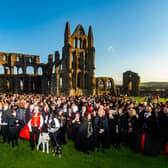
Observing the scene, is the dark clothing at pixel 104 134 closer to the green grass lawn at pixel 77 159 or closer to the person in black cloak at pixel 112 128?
the green grass lawn at pixel 77 159

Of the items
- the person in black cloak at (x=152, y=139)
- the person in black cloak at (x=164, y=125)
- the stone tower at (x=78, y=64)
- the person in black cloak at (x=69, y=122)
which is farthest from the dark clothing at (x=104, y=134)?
the stone tower at (x=78, y=64)

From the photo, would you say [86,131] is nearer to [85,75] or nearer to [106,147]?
[106,147]

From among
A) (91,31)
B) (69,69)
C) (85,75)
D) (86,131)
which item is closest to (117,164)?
(86,131)

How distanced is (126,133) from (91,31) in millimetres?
42606

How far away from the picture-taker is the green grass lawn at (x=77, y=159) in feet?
22.0

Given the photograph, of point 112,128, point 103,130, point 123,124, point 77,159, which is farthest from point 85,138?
point 123,124

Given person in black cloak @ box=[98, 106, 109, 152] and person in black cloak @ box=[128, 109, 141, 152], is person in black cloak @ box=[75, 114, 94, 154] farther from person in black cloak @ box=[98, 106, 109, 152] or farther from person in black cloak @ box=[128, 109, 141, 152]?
person in black cloak @ box=[128, 109, 141, 152]

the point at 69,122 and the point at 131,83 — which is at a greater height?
the point at 131,83

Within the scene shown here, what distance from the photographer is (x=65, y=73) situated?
43.9 metres

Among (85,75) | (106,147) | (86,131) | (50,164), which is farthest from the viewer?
(85,75)

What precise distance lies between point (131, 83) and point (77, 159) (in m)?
48.8

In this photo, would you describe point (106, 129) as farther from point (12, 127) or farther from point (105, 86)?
point (105, 86)

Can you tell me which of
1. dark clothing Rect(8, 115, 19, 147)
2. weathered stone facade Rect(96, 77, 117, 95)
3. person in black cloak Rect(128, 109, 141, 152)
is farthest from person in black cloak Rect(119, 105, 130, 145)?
weathered stone facade Rect(96, 77, 117, 95)

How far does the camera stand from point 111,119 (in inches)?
359
